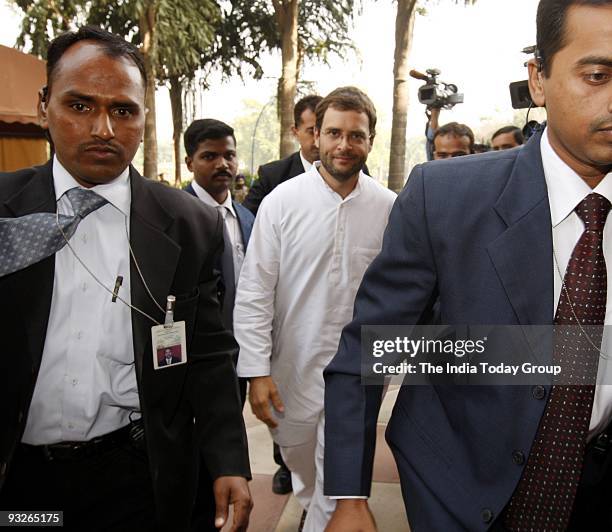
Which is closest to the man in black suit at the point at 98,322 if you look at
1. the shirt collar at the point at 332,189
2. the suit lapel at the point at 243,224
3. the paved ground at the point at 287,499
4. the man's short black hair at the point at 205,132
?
the shirt collar at the point at 332,189

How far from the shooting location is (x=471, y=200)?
1.24m

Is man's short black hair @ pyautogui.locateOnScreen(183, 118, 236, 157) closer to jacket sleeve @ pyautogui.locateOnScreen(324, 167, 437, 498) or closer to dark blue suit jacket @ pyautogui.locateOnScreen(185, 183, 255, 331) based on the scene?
dark blue suit jacket @ pyautogui.locateOnScreen(185, 183, 255, 331)

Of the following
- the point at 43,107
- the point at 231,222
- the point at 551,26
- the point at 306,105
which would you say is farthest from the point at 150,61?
the point at 551,26

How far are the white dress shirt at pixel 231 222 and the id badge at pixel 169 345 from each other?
182cm

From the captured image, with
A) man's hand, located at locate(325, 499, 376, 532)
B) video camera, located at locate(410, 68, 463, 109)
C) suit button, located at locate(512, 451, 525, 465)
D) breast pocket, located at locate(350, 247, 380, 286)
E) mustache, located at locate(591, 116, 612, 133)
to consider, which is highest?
video camera, located at locate(410, 68, 463, 109)

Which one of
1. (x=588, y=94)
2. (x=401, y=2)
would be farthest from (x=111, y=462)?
(x=401, y=2)

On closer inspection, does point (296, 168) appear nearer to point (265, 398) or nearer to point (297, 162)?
point (297, 162)

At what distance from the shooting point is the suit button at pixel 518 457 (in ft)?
3.76

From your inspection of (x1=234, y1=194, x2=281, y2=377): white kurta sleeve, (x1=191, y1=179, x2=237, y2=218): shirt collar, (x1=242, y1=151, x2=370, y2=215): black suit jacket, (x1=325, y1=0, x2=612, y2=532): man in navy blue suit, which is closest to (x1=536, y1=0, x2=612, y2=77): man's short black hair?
(x1=325, y1=0, x2=612, y2=532): man in navy blue suit

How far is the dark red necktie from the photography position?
1178 mm

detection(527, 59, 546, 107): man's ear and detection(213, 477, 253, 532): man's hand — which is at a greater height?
detection(527, 59, 546, 107): man's ear

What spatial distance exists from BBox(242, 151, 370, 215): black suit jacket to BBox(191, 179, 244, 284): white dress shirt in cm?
50

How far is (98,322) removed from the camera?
1469mm

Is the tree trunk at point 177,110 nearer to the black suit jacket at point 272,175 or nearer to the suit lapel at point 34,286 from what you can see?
the black suit jacket at point 272,175
